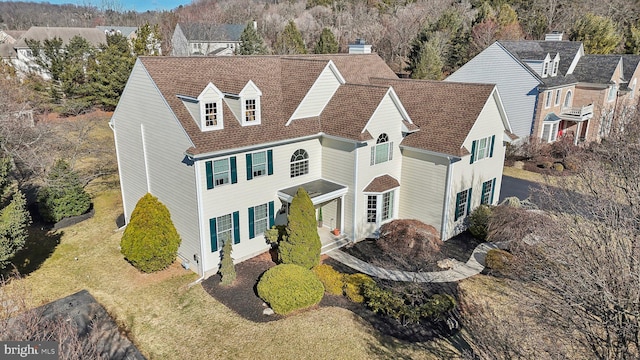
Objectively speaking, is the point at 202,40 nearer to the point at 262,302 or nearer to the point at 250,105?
the point at 250,105

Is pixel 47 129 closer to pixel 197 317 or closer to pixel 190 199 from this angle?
pixel 190 199

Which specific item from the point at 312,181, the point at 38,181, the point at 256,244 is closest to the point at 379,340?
the point at 256,244

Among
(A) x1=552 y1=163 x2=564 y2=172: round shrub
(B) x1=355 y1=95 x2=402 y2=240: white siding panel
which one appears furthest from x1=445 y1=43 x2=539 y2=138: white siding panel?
(B) x1=355 y1=95 x2=402 y2=240: white siding panel

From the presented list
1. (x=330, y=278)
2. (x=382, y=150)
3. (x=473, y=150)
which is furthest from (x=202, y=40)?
(x=330, y=278)

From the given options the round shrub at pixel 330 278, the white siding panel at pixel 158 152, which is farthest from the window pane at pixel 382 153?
the white siding panel at pixel 158 152

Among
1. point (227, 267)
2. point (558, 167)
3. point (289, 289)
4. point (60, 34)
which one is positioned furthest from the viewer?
point (60, 34)

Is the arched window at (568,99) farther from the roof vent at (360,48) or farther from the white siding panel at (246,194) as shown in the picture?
the white siding panel at (246,194)
